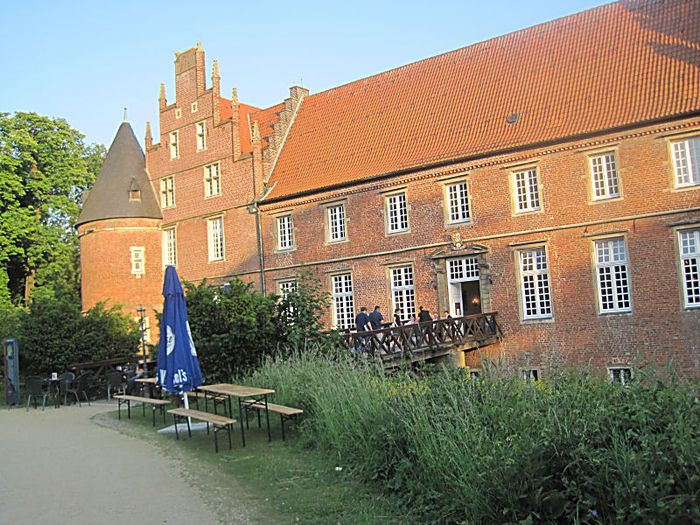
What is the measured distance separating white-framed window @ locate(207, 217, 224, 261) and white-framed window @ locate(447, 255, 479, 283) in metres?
11.1

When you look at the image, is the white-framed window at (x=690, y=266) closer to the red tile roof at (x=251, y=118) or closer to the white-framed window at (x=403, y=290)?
the white-framed window at (x=403, y=290)

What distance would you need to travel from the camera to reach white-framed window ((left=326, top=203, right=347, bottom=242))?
993 inches

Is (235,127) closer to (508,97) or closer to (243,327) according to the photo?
(508,97)

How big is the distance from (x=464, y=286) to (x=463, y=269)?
33.0 inches

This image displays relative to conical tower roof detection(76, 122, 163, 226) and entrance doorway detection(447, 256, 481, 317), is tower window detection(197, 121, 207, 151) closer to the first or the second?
conical tower roof detection(76, 122, 163, 226)

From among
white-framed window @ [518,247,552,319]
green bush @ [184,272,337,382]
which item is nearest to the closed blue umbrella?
green bush @ [184,272,337,382]

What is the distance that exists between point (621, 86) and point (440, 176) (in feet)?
19.6

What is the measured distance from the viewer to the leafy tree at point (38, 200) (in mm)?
34406

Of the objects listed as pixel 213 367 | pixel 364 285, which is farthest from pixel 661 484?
pixel 364 285

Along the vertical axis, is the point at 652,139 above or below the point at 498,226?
above

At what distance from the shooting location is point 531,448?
18.6ft

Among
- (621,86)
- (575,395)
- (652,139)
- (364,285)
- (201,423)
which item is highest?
(621,86)

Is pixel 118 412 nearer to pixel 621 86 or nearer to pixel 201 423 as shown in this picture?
pixel 201 423

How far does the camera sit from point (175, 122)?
31422 millimetres
